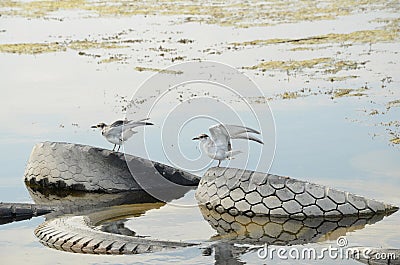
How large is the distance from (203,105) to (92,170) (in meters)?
3.81

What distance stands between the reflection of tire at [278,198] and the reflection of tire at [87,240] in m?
1.19

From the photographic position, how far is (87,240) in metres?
8.34

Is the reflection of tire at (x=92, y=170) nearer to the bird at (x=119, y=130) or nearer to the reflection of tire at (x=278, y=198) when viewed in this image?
the bird at (x=119, y=130)

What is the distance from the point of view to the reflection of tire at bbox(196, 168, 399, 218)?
29.6ft

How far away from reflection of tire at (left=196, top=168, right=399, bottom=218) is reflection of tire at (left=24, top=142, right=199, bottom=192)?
44.4 inches

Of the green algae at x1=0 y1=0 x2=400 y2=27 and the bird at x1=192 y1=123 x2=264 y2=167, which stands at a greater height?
the bird at x1=192 y1=123 x2=264 y2=167

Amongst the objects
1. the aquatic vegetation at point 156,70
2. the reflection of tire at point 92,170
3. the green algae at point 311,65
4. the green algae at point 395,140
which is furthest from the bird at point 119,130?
the green algae at point 311,65

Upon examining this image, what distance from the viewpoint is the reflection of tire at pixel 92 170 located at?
1054 cm

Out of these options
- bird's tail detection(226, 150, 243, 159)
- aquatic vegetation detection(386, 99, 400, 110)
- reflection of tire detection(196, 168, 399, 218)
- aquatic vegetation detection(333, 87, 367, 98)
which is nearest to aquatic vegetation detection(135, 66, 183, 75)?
aquatic vegetation detection(333, 87, 367, 98)

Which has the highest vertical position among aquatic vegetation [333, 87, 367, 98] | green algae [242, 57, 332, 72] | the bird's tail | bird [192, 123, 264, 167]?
bird [192, 123, 264, 167]

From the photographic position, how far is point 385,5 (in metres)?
27.5

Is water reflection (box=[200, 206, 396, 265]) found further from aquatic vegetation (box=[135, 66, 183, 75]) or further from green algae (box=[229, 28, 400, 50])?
green algae (box=[229, 28, 400, 50])

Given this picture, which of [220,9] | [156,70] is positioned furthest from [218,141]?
[220,9]

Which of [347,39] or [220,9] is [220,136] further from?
[220,9]
